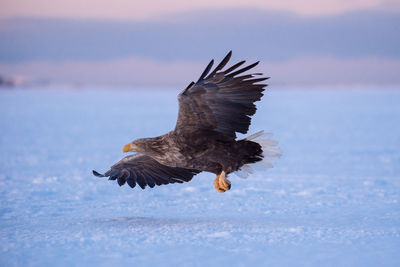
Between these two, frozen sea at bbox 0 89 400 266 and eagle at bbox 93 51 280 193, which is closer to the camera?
frozen sea at bbox 0 89 400 266

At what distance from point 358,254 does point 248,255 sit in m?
0.79

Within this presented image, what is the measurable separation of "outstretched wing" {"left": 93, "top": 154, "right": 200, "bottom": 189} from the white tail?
47 centimetres

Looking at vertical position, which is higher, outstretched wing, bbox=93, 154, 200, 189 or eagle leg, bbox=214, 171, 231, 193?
outstretched wing, bbox=93, 154, 200, 189

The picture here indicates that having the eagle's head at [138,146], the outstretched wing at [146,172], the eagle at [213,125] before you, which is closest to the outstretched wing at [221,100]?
the eagle at [213,125]

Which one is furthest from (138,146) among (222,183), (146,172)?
(222,183)

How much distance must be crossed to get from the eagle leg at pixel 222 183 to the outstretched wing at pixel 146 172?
22.8 inches

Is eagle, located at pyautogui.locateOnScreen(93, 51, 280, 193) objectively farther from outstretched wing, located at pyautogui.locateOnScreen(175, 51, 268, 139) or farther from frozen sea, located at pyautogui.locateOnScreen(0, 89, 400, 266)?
frozen sea, located at pyautogui.locateOnScreen(0, 89, 400, 266)

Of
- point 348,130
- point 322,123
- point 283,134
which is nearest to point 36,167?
point 283,134

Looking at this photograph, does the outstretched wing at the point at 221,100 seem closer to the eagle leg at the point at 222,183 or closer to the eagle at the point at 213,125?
the eagle at the point at 213,125

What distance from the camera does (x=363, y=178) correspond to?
6.88m

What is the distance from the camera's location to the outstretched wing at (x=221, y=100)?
4.33m

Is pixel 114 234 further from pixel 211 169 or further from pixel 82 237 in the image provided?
pixel 211 169

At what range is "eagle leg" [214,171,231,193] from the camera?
14.6 ft

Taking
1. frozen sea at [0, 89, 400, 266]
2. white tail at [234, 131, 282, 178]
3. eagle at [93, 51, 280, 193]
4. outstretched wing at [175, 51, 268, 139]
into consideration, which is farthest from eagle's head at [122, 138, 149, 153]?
white tail at [234, 131, 282, 178]
